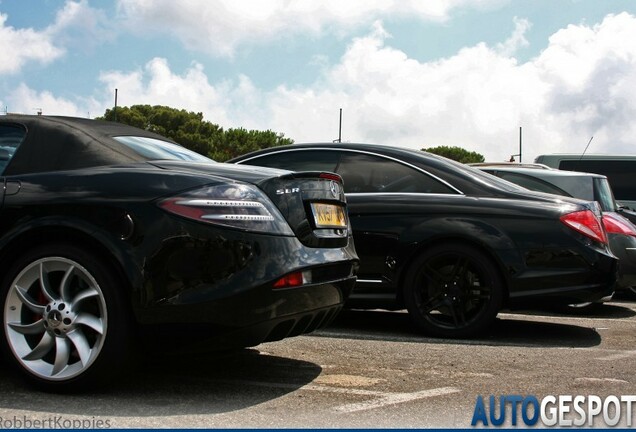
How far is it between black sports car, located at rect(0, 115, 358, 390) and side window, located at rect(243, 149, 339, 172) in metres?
2.71

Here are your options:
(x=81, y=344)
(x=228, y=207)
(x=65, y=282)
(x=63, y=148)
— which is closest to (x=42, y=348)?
(x=81, y=344)

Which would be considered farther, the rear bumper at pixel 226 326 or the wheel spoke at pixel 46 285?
the wheel spoke at pixel 46 285

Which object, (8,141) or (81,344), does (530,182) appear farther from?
(81,344)

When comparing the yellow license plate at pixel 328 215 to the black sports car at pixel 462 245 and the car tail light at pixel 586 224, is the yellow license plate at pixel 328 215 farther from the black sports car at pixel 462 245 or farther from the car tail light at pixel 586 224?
the car tail light at pixel 586 224

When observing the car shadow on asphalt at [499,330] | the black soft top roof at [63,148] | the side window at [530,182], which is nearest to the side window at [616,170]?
the side window at [530,182]

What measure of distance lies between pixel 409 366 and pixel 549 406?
3.76 feet

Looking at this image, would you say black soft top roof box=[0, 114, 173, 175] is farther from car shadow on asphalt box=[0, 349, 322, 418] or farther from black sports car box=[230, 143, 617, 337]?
black sports car box=[230, 143, 617, 337]

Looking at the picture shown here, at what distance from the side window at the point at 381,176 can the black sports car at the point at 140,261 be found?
8.27ft

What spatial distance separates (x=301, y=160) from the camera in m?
7.64

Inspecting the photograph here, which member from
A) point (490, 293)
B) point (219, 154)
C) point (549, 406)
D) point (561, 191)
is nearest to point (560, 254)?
point (490, 293)

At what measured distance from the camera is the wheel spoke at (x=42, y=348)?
14.8 feet

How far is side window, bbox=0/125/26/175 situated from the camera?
16.1ft

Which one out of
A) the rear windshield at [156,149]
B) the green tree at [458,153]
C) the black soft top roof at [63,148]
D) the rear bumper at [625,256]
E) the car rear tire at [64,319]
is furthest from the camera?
the green tree at [458,153]

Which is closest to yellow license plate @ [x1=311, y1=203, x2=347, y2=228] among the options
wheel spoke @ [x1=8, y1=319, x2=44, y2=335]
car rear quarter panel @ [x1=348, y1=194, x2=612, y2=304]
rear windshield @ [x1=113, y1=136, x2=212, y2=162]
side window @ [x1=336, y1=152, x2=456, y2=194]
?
rear windshield @ [x1=113, y1=136, x2=212, y2=162]
